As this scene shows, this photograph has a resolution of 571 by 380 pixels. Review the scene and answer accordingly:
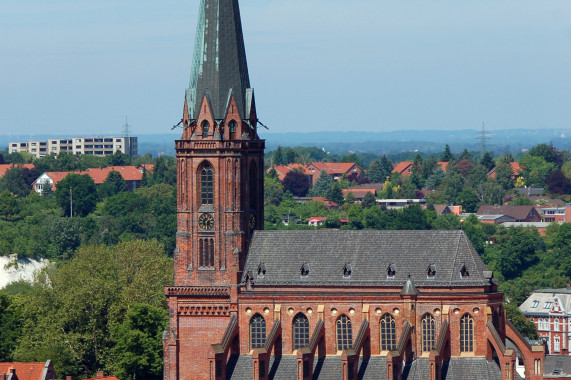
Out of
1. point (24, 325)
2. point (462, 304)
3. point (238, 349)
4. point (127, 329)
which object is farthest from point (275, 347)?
point (24, 325)

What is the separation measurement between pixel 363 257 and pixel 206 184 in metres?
11.1

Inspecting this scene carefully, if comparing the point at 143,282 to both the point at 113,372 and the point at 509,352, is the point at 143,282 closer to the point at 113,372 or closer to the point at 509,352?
the point at 113,372

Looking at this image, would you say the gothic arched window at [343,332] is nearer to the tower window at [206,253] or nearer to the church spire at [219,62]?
the tower window at [206,253]

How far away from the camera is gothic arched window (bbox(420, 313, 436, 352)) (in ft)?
358

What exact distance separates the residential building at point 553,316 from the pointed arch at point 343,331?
74385 mm

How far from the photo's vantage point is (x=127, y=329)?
131125mm

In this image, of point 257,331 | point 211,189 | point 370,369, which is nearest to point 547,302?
point 211,189

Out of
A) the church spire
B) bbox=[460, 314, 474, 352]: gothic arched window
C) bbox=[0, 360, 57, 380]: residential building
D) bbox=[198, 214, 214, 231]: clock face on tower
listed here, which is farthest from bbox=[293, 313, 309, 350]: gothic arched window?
bbox=[0, 360, 57, 380]: residential building

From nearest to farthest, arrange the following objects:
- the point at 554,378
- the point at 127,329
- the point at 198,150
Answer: the point at 198,150
the point at 127,329
the point at 554,378

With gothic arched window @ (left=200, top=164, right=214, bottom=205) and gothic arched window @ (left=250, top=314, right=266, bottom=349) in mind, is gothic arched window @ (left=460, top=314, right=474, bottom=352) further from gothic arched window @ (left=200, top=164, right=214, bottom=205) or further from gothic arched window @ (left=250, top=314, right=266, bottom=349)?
gothic arched window @ (left=200, top=164, right=214, bottom=205)

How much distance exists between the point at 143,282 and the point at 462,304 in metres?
44.9

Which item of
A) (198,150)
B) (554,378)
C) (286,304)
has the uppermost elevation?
(198,150)

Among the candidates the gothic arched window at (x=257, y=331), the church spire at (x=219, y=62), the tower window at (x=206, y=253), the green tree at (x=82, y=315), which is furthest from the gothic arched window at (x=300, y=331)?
the green tree at (x=82, y=315)

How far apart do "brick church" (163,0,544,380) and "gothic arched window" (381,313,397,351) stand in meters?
0.06
